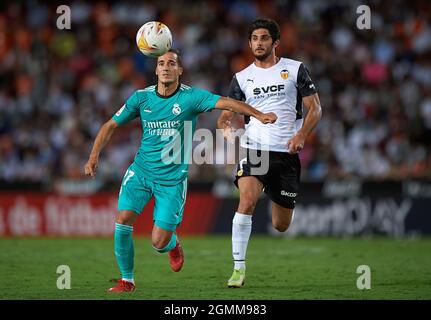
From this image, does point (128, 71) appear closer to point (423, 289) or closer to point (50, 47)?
point (50, 47)

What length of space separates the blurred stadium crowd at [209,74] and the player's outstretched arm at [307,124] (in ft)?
25.8

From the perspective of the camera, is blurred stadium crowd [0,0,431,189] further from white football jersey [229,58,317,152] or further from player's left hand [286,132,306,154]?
player's left hand [286,132,306,154]

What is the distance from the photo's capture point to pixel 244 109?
899 cm

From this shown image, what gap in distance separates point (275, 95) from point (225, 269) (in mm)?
2675

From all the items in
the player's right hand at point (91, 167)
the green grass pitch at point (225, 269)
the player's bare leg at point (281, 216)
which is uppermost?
the player's right hand at point (91, 167)

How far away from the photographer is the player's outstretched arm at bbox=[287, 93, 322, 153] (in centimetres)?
962

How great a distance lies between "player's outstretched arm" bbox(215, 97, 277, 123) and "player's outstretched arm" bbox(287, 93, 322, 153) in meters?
0.74

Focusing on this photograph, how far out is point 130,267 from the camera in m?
9.19

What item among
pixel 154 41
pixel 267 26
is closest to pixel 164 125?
pixel 154 41

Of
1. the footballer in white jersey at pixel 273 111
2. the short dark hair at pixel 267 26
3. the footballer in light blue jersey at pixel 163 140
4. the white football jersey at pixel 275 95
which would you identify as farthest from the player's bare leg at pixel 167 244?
the short dark hair at pixel 267 26

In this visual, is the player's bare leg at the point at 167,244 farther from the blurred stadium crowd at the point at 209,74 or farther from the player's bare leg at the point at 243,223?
the blurred stadium crowd at the point at 209,74

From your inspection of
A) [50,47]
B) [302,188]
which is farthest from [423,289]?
[50,47]

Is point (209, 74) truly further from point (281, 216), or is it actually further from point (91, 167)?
point (91, 167)

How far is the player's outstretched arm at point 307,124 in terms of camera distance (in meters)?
9.62
